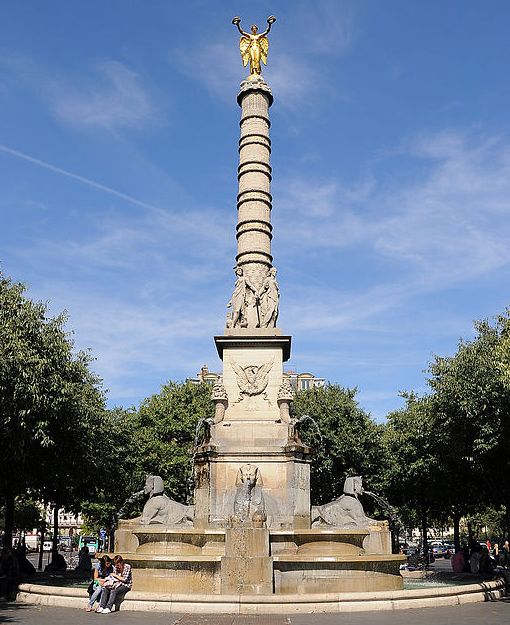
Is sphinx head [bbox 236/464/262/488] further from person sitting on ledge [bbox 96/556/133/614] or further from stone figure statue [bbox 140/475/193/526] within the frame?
person sitting on ledge [bbox 96/556/133/614]

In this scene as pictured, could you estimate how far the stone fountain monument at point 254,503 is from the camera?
51.7ft

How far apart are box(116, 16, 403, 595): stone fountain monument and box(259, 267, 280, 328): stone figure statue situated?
0.12ft

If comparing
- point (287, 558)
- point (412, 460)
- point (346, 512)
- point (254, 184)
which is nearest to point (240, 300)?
point (254, 184)

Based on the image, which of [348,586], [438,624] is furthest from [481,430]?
[438,624]

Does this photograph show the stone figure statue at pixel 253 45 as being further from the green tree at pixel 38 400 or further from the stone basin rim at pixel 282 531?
the stone basin rim at pixel 282 531

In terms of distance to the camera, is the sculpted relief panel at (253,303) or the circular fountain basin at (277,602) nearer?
the circular fountain basin at (277,602)

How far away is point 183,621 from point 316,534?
5504 millimetres

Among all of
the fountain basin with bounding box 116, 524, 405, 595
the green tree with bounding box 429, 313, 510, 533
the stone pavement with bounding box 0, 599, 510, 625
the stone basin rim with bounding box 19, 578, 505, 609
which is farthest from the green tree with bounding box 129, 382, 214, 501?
the stone pavement with bounding box 0, 599, 510, 625

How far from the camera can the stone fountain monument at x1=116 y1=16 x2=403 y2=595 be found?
15.8 meters

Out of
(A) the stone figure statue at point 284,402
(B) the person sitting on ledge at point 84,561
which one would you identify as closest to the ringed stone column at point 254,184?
Answer: (A) the stone figure statue at point 284,402

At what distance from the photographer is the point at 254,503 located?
60.2 feet

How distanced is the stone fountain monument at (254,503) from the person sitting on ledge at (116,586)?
2.82 feet

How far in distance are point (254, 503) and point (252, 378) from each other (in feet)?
14.4

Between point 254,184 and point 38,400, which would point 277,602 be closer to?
point 38,400
